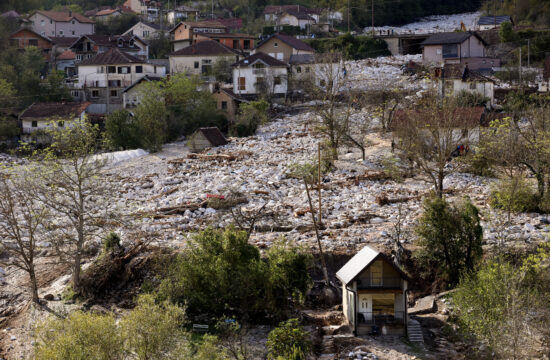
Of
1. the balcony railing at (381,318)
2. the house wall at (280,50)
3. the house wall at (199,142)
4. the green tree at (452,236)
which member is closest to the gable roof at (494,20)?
the house wall at (280,50)

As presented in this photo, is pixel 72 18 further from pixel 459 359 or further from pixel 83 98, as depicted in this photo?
pixel 459 359

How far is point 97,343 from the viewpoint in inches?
451

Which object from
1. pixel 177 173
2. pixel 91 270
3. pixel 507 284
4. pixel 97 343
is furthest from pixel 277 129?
pixel 97 343

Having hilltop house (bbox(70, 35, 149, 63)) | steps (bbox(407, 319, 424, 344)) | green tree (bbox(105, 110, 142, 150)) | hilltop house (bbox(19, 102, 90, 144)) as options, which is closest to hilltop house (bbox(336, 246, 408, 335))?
steps (bbox(407, 319, 424, 344))

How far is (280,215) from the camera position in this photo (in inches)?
859

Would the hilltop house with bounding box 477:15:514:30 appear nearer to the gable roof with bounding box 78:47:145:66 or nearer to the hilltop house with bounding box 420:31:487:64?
the hilltop house with bounding box 420:31:487:64

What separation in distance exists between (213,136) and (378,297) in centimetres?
1970

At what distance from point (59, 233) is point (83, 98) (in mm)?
28154

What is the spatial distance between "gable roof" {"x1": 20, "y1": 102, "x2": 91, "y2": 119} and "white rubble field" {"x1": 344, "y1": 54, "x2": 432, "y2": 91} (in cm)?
1547

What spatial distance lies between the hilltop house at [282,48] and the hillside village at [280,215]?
149 inches

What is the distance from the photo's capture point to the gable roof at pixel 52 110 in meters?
38.9

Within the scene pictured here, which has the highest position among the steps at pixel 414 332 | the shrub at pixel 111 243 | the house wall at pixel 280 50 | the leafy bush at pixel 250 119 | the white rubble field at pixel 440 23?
the white rubble field at pixel 440 23

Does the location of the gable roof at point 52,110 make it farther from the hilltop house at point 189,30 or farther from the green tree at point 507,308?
the green tree at point 507,308

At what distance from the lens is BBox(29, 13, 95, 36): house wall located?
63781mm
